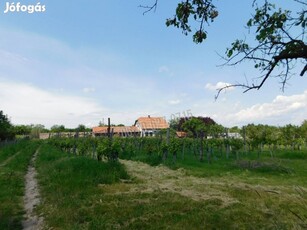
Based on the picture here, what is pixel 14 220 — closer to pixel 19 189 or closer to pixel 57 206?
pixel 57 206

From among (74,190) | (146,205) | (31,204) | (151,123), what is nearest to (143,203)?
(146,205)

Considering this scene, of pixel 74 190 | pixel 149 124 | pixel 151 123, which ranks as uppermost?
pixel 151 123

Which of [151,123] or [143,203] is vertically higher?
[151,123]

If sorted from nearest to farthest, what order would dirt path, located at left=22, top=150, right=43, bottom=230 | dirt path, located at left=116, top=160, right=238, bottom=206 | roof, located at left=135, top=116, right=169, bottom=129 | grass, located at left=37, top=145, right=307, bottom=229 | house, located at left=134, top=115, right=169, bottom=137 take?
grass, located at left=37, top=145, right=307, bottom=229, dirt path, located at left=22, top=150, right=43, bottom=230, dirt path, located at left=116, top=160, right=238, bottom=206, house, located at left=134, top=115, right=169, bottom=137, roof, located at left=135, top=116, right=169, bottom=129

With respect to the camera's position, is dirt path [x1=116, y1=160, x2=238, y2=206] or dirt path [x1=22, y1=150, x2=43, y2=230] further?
dirt path [x1=116, y1=160, x2=238, y2=206]

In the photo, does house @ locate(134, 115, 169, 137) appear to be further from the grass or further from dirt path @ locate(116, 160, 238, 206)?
the grass

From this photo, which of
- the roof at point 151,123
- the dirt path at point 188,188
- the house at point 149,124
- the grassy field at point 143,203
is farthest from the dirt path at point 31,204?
the roof at point 151,123

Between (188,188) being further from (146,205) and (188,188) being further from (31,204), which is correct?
(31,204)

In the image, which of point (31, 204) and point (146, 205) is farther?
point (31, 204)

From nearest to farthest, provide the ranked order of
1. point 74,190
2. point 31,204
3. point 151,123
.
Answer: point 31,204 < point 74,190 < point 151,123

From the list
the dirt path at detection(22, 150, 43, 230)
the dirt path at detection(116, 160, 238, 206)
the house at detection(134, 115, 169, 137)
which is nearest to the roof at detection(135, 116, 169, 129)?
the house at detection(134, 115, 169, 137)

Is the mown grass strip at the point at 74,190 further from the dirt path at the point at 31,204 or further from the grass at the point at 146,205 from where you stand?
the dirt path at the point at 31,204

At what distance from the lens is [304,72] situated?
259 cm

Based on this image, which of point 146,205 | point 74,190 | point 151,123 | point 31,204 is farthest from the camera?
point 151,123
